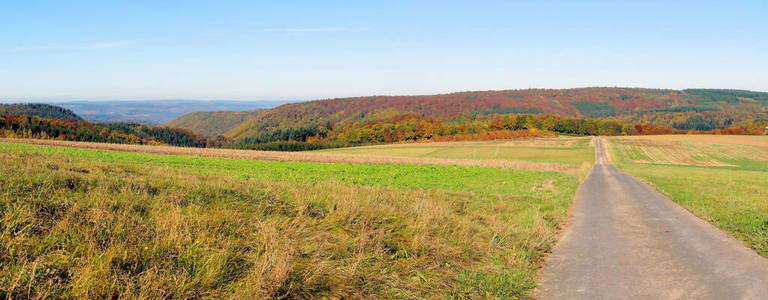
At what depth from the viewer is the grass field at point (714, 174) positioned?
45.6 ft

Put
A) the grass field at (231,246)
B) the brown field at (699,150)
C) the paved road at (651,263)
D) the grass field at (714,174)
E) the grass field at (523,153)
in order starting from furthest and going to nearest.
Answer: the grass field at (523,153)
the brown field at (699,150)
the grass field at (714,174)
the paved road at (651,263)
the grass field at (231,246)

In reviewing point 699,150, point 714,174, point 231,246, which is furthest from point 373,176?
point 699,150

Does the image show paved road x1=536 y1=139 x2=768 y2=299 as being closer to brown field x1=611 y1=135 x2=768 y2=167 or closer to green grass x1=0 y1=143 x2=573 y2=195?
green grass x1=0 y1=143 x2=573 y2=195

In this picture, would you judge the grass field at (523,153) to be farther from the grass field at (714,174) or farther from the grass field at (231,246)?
the grass field at (231,246)

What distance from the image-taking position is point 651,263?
329 inches

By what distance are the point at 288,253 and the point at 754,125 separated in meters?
201

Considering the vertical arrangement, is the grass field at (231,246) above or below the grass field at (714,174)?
above

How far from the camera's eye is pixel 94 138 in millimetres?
105312

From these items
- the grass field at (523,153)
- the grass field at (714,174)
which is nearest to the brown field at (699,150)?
the grass field at (714,174)

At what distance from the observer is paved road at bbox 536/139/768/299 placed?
21.6 ft

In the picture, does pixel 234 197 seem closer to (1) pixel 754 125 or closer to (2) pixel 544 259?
(2) pixel 544 259

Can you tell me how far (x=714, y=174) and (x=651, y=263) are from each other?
45.6m

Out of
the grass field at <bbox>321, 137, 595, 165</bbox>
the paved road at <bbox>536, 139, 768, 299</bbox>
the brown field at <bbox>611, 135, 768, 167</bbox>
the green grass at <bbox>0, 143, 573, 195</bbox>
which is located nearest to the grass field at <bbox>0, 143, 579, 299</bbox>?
the paved road at <bbox>536, 139, 768, 299</bbox>

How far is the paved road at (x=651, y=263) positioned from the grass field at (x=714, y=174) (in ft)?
3.53
